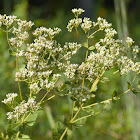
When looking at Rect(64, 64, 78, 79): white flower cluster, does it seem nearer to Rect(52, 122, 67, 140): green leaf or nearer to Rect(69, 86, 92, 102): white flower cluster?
Rect(69, 86, 92, 102): white flower cluster

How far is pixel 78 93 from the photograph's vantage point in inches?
49.5

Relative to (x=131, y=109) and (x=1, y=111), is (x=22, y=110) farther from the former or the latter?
(x=1, y=111)

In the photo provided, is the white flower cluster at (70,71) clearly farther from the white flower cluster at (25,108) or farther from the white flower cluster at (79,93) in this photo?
the white flower cluster at (25,108)

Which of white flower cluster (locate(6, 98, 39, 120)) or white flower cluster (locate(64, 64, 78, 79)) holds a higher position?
white flower cluster (locate(64, 64, 78, 79))

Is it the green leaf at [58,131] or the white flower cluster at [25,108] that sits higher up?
the white flower cluster at [25,108]

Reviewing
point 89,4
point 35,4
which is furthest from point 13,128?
point 35,4

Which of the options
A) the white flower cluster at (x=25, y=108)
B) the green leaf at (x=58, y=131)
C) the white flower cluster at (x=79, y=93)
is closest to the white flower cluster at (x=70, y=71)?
A: the white flower cluster at (x=79, y=93)

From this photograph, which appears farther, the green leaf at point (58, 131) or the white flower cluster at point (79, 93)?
the green leaf at point (58, 131)

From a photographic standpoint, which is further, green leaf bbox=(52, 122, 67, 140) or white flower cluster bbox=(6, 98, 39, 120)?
green leaf bbox=(52, 122, 67, 140)

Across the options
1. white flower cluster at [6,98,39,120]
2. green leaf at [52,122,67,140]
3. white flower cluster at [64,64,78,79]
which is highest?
white flower cluster at [64,64,78,79]

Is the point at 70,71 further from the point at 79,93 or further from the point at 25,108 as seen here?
the point at 25,108

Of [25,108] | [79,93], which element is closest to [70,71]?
[79,93]

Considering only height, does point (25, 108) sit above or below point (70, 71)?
below

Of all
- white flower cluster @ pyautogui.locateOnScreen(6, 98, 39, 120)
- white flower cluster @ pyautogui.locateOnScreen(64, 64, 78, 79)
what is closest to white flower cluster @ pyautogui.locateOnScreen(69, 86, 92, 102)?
white flower cluster @ pyautogui.locateOnScreen(64, 64, 78, 79)
